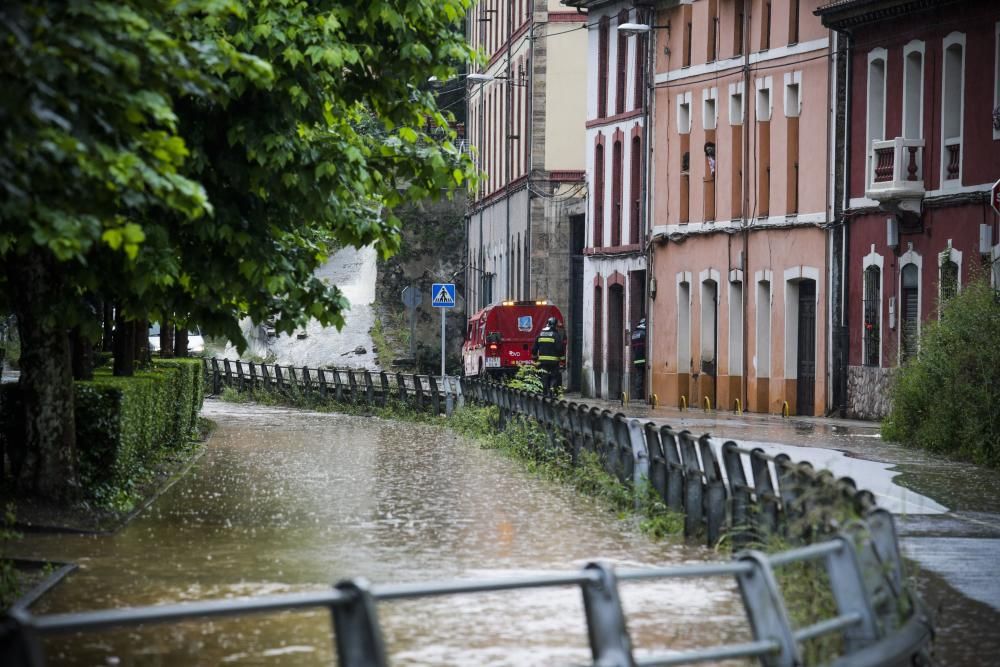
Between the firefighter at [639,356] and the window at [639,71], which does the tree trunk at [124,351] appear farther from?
the window at [639,71]

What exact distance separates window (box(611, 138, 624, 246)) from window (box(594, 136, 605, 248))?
3.32 ft

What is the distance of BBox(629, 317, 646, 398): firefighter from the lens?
46000 millimetres

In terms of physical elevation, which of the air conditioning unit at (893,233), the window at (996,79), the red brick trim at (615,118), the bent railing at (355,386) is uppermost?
the red brick trim at (615,118)

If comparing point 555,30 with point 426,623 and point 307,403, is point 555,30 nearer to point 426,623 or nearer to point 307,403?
point 307,403

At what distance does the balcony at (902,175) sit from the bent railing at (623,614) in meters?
26.2

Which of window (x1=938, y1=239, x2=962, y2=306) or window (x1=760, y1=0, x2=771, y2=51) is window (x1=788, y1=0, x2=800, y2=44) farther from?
window (x1=938, y1=239, x2=962, y2=306)

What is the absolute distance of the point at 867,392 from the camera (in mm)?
37000

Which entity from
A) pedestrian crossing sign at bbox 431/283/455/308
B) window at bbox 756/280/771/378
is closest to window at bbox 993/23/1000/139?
window at bbox 756/280/771/378

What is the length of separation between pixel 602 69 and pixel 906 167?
19434mm

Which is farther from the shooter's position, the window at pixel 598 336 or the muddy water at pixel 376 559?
the window at pixel 598 336

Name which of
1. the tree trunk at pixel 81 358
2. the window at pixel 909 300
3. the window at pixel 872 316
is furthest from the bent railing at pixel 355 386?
the tree trunk at pixel 81 358

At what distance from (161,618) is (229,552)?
30.3 feet

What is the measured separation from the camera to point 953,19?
34.1 m

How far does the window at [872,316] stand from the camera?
37.0m
